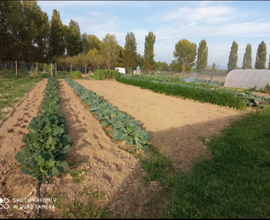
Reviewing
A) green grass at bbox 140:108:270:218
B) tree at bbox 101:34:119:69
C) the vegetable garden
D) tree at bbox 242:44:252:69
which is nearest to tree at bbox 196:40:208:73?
tree at bbox 242:44:252:69

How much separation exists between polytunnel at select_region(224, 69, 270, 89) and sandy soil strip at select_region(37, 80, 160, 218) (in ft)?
58.6

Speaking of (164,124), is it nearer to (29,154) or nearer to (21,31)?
(29,154)

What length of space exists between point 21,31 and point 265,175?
35.8 metres

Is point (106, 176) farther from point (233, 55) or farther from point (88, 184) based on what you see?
point (233, 55)

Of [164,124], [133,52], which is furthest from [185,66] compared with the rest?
[164,124]

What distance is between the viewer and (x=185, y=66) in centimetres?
5841

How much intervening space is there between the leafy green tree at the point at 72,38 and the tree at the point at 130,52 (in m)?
12.0

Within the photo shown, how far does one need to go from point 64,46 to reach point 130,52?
Result: 15174 mm

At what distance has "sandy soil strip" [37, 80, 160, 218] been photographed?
101 inches

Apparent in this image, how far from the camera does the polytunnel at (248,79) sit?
17516 mm

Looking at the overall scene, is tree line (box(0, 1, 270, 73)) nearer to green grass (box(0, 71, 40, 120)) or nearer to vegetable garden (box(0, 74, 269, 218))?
green grass (box(0, 71, 40, 120))

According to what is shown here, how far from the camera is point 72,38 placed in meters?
46.3

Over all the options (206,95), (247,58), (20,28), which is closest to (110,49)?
(20,28)

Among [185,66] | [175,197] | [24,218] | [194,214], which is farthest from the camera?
[185,66]
